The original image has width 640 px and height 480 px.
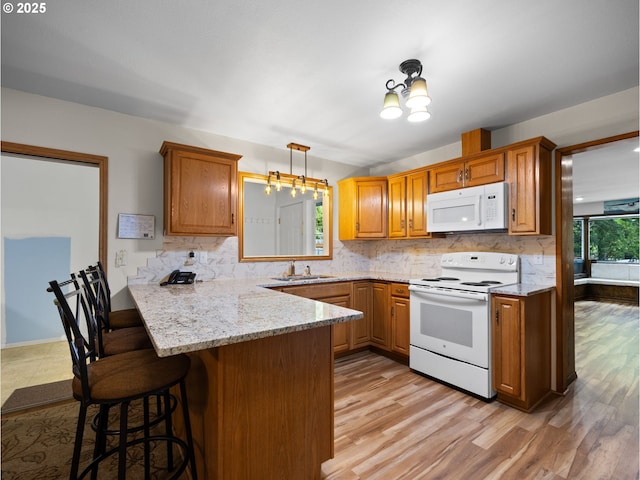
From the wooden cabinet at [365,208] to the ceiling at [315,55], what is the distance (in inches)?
47.4

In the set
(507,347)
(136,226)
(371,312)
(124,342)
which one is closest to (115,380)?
(124,342)

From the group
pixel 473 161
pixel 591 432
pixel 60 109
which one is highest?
pixel 60 109

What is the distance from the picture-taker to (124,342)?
1.81m

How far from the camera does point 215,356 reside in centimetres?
126

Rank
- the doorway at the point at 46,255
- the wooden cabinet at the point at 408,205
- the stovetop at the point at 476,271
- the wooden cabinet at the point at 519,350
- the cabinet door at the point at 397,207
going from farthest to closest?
the cabinet door at the point at 397,207 < the wooden cabinet at the point at 408,205 < the stovetop at the point at 476,271 < the doorway at the point at 46,255 < the wooden cabinet at the point at 519,350

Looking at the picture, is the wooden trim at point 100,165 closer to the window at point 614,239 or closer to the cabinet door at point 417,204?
the cabinet door at point 417,204

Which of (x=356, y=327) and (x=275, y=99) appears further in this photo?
(x=356, y=327)

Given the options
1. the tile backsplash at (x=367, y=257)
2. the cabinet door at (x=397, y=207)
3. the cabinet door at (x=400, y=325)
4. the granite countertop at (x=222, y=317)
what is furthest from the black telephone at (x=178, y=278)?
the cabinet door at (x=397, y=207)

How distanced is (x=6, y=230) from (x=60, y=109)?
2.52m

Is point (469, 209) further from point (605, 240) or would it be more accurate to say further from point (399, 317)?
point (605, 240)

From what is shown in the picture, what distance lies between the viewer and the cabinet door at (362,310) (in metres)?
3.52

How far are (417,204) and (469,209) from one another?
0.64 meters

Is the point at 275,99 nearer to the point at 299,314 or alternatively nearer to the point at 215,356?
the point at 299,314

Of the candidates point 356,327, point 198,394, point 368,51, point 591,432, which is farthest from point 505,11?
point 356,327
